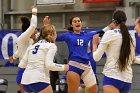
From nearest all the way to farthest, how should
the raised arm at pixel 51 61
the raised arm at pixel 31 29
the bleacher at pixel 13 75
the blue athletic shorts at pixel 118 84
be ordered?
the blue athletic shorts at pixel 118 84
the raised arm at pixel 51 61
the raised arm at pixel 31 29
the bleacher at pixel 13 75

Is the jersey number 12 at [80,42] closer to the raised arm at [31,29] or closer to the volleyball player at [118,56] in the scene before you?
the raised arm at [31,29]

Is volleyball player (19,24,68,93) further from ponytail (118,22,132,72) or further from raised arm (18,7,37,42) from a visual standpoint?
raised arm (18,7,37,42)

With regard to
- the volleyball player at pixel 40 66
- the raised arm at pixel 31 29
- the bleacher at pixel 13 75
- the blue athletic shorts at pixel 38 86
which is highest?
the raised arm at pixel 31 29

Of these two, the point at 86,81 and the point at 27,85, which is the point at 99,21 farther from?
the point at 27,85

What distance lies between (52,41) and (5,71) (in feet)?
21.8

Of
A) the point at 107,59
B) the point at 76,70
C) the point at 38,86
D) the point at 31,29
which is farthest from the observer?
the point at 76,70

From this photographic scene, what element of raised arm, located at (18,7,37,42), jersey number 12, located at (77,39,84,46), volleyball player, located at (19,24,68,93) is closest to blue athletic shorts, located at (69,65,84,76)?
jersey number 12, located at (77,39,84,46)

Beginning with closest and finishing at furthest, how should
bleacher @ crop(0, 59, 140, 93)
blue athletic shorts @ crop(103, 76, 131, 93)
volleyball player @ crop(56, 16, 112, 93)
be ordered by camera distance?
blue athletic shorts @ crop(103, 76, 131, 93), volleyball player @ crop(56, 16, 112, 93), bleacher @ crop(0, 59, 140, 93)

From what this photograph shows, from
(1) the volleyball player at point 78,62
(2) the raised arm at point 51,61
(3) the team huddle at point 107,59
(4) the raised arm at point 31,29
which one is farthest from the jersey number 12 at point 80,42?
(2) the raised arm at point 51,61

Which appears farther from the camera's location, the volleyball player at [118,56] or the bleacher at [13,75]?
the bleacher at [13,75]

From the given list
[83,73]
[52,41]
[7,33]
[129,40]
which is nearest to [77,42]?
[83,73]

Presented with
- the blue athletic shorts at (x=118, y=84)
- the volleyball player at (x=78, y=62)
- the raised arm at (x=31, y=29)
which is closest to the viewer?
the blue athletic shorts at (x=118, y=84)

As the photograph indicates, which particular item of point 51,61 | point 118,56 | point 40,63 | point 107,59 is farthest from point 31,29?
point 118,56

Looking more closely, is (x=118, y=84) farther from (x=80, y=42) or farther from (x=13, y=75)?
(x=13, y=75)
